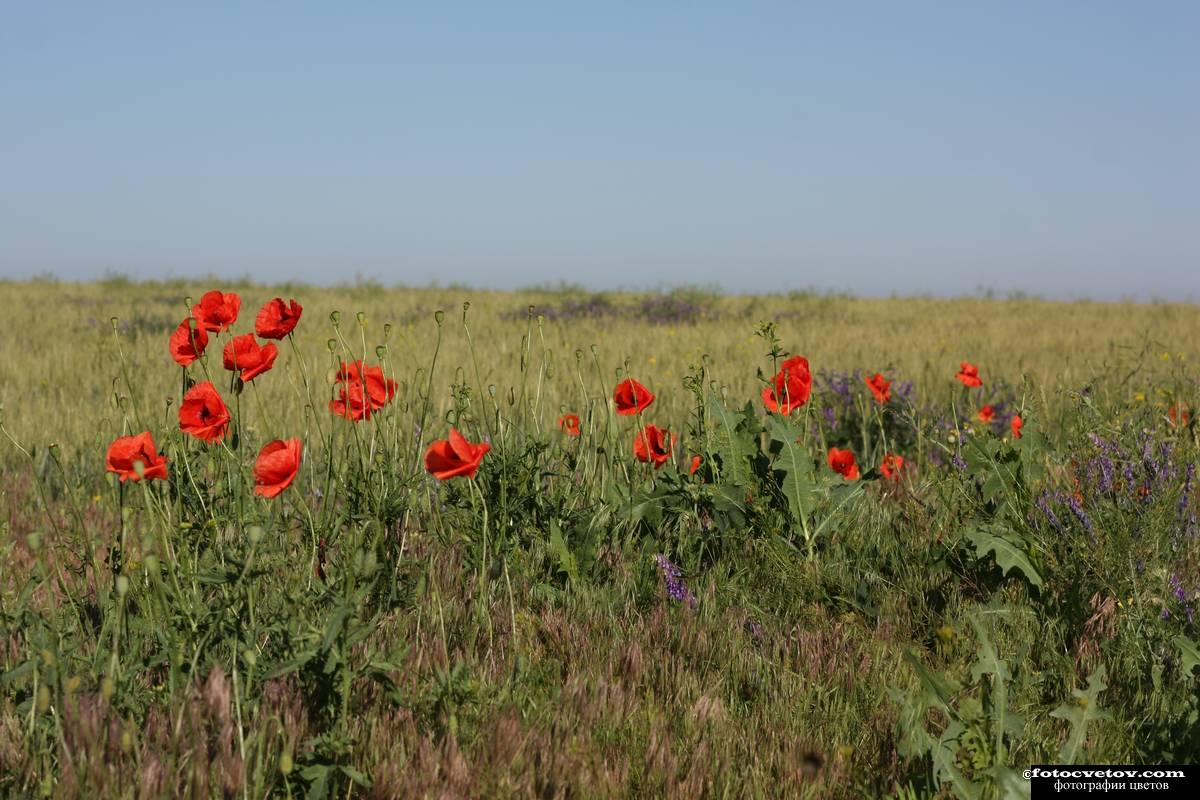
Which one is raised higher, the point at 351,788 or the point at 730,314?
the point at 730,314

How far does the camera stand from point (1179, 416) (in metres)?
4.25

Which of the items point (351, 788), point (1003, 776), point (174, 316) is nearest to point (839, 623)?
point (1003, 776)

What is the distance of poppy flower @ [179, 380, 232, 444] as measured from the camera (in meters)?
2.59

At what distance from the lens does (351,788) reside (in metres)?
Result: 2.00

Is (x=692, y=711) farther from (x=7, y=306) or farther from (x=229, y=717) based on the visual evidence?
(x=7, y=306)

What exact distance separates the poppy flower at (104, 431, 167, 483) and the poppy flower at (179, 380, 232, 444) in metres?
0.11

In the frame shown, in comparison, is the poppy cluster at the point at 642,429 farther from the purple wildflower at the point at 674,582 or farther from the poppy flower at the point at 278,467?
the poppy flower at the point at 278,467

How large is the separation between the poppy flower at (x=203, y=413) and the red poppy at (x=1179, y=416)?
390 centimetres

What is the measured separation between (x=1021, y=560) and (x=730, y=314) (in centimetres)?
1189

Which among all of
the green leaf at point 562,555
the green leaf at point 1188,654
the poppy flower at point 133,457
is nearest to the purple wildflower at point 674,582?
the green leaf at point 562,555

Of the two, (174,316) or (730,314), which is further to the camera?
(730,314)

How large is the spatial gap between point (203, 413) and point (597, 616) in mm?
1227

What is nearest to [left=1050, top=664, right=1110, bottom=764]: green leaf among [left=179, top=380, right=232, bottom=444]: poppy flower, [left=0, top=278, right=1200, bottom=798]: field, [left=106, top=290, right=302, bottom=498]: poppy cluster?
[left=0, top=278, right=1200, bottom=798]: field

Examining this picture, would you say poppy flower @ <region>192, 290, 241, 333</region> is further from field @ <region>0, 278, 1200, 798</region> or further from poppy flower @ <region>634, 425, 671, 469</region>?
A: poppy flower @ <region>634, 425, 671, 469</region>
